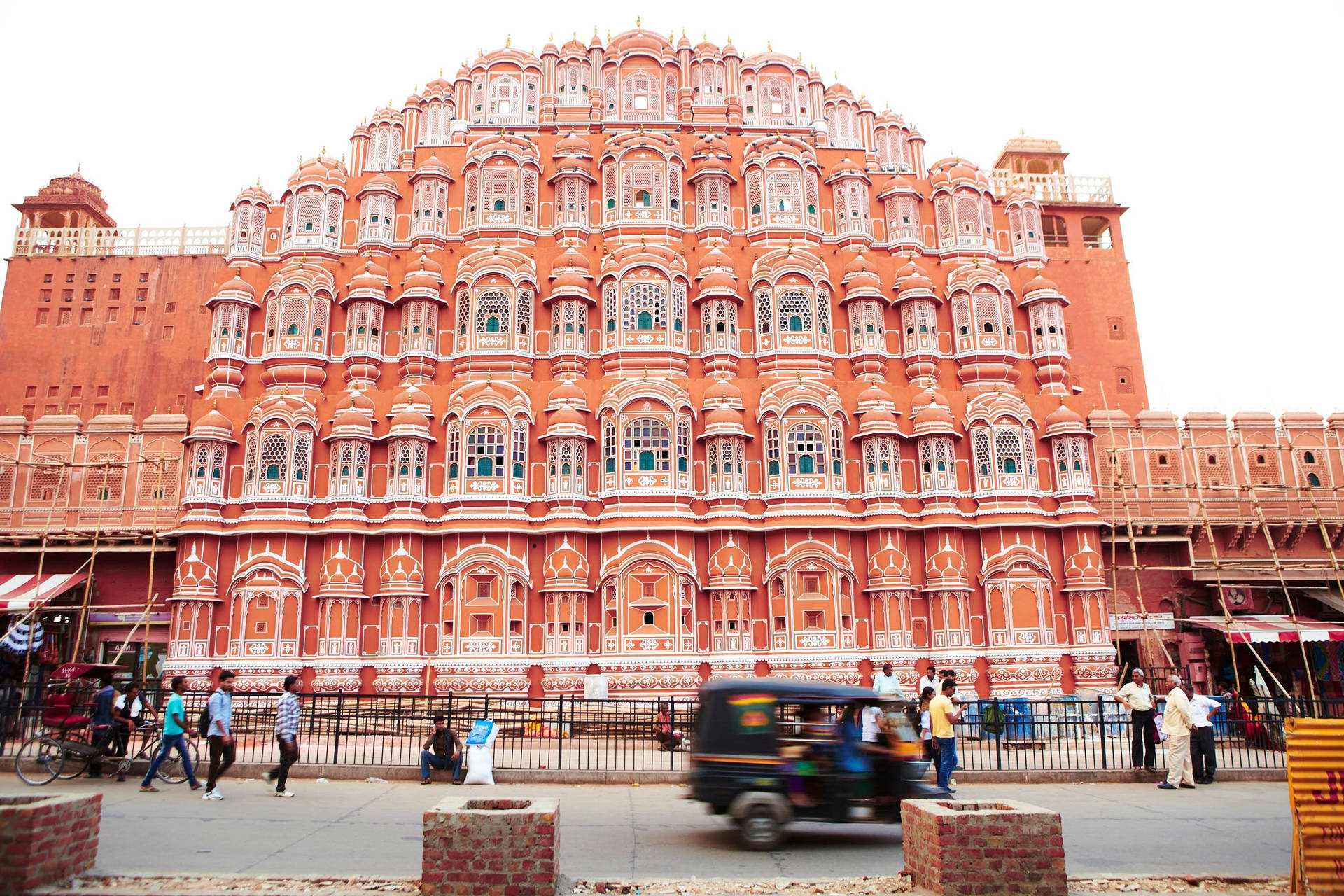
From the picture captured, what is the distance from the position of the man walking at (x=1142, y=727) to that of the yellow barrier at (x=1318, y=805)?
8.10m

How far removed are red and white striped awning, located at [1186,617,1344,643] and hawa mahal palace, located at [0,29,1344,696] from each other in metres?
1.34

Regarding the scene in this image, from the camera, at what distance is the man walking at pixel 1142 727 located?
16.6m

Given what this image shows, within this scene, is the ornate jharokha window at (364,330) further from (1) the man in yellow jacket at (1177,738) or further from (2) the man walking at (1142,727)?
(1) the man in yellow jacket at (1177,738)

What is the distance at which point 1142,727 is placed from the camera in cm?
1669

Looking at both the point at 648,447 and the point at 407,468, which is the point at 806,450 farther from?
the point at 407,468

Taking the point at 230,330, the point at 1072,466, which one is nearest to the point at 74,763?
the point at 230,330

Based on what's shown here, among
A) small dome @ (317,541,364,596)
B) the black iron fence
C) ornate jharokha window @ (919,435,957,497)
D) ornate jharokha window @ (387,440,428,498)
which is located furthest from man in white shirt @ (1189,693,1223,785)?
small dome @ (317,541,364,596)

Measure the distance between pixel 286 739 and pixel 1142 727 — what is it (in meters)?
13.7

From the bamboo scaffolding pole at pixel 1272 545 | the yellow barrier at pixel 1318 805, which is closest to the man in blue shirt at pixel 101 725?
the yellow barrier at pixel 1318 805

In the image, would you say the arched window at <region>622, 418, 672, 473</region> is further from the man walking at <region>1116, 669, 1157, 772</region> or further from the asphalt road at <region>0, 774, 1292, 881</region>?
the man walking at <region>1116, 669, 1157, 772</region>

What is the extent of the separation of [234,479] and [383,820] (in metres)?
19.2

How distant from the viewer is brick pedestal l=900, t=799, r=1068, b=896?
8.19 metres

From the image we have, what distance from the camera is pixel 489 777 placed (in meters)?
15.3

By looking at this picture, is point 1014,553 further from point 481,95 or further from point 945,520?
point 481,95
